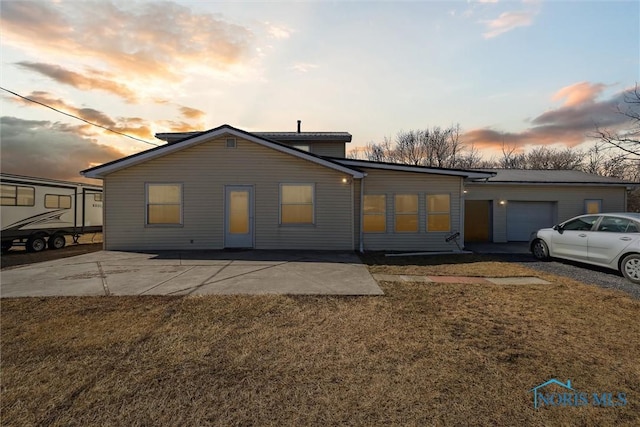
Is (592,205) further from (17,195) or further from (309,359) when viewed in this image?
(17,195)

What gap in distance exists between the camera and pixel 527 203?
1471 cm

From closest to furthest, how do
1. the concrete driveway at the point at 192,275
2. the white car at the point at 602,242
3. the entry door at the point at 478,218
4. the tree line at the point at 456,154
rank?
the concrete driveway at the point at 192,275
the white car at the point at 602,242
the entry door at the point at 478,218
the tree line at the point at 456,154

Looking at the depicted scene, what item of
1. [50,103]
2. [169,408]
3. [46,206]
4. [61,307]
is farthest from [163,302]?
[50,103]

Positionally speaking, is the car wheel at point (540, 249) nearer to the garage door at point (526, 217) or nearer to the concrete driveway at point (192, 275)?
the garage door at point (526, 217)

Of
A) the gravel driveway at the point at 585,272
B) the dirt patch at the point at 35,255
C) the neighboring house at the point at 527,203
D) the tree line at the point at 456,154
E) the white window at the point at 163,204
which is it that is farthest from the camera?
the tree line at the point at 456,154

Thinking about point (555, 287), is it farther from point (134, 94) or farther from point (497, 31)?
point (134, 94)

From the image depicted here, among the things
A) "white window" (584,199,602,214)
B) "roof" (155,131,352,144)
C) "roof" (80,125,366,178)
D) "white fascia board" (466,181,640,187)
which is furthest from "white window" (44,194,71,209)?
"white window" (584,199,602,214)

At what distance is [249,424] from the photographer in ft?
6.97

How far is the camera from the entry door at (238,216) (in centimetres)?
1073

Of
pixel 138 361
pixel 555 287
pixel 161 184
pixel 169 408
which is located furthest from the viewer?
pixel 161 184

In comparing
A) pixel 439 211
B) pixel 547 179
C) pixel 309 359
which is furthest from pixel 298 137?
pixel 309 359

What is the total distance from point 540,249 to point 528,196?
661 cm

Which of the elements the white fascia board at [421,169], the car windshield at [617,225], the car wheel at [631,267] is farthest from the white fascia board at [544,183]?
the car wheel at [631,267]

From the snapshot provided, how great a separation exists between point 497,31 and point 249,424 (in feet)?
38.8
